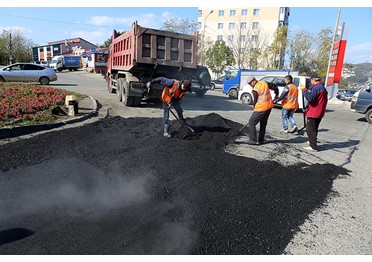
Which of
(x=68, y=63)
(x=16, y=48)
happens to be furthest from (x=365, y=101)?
(x=16, y=48)

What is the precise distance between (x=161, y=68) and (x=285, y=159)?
18.0ft

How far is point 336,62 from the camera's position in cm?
1792

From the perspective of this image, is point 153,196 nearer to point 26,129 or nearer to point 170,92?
point 170,92

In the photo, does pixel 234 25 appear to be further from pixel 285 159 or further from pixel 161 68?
pixel 285 159

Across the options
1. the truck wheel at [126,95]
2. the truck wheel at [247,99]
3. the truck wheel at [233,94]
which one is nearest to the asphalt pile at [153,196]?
the truck wheel at [126,95]

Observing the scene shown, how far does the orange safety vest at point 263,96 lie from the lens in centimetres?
575

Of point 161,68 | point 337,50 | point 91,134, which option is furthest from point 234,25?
point 91,134

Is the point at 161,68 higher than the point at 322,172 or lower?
higher

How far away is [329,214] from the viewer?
3299 millimetres

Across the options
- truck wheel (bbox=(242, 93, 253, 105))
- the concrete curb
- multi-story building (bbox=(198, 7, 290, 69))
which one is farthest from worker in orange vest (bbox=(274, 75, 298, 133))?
multi-story building (bbox=(198, 7, 290, 69))

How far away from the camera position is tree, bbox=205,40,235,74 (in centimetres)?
3691

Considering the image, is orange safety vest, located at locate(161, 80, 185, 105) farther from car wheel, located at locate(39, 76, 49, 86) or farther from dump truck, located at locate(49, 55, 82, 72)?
dump truck, located at locate(49, 55, 82, 72)

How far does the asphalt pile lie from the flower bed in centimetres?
151

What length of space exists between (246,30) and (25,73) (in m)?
40.9
